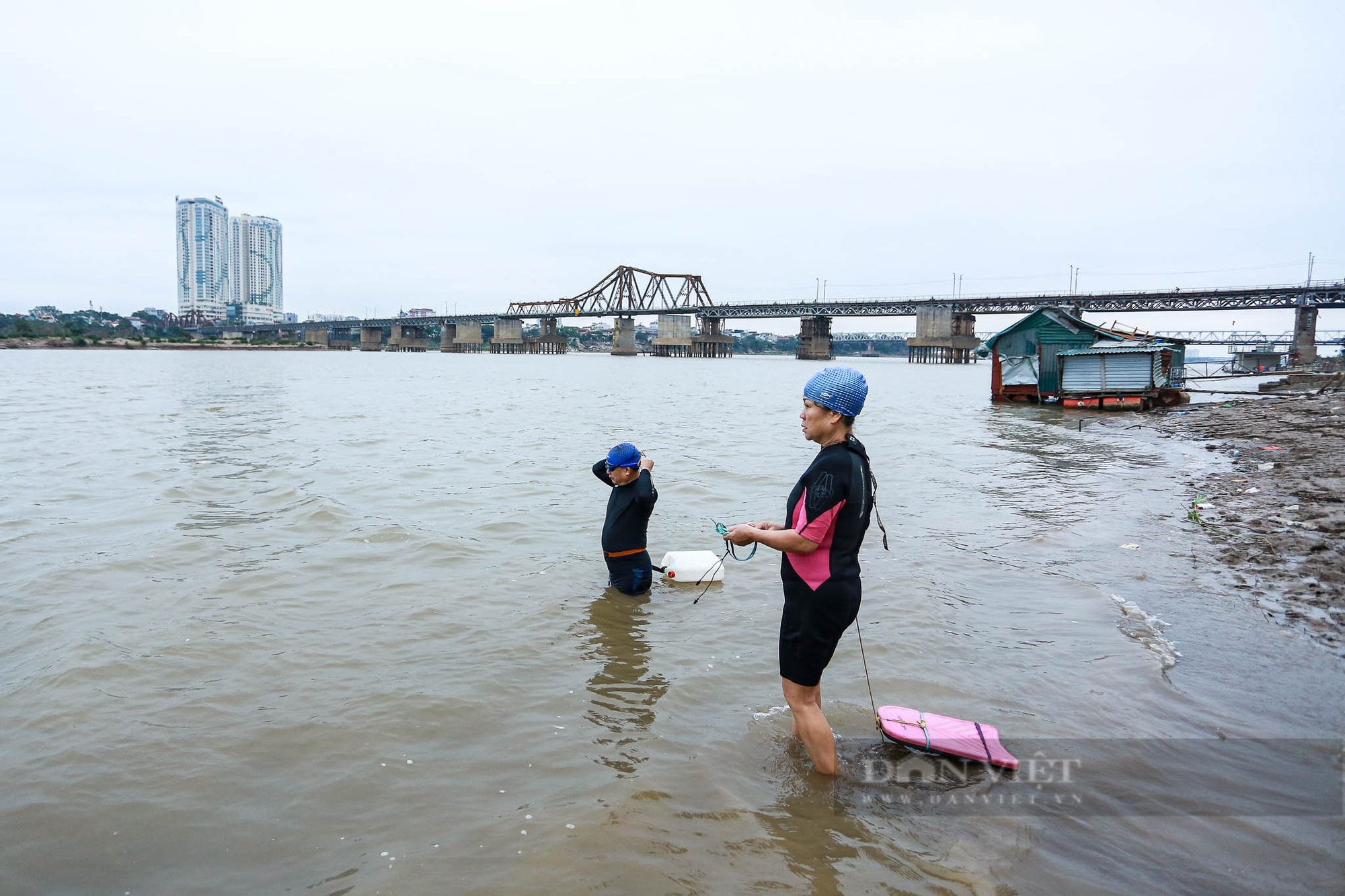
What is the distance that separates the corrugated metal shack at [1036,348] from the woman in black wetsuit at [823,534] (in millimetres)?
32176

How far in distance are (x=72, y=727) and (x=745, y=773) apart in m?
4.00

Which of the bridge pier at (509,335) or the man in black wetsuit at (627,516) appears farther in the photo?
the bridge pier at (509,335)

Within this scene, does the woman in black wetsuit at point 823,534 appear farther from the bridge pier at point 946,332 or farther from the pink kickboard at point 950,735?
the bridge pier at point 946,332

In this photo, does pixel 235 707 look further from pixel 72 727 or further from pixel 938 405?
pixel 938 405

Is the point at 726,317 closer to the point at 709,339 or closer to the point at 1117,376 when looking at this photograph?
the point at 709,339

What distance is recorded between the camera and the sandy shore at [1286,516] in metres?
6.50

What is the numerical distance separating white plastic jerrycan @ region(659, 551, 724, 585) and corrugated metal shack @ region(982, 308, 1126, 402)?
96.2 feet

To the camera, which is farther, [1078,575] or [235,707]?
[1078,575]

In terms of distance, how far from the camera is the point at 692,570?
757 cm

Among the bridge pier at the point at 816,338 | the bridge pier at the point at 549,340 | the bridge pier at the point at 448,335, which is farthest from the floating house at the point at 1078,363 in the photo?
the bridge pier at the point at 448,335

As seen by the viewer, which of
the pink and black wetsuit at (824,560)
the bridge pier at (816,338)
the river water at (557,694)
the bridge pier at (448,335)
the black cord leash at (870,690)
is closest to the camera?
the river water at (557,694)

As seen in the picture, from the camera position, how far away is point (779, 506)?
1140cm

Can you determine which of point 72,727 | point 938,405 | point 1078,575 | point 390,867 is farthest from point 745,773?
point 938,405

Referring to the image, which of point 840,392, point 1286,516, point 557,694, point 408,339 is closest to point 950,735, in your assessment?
point 840,392
